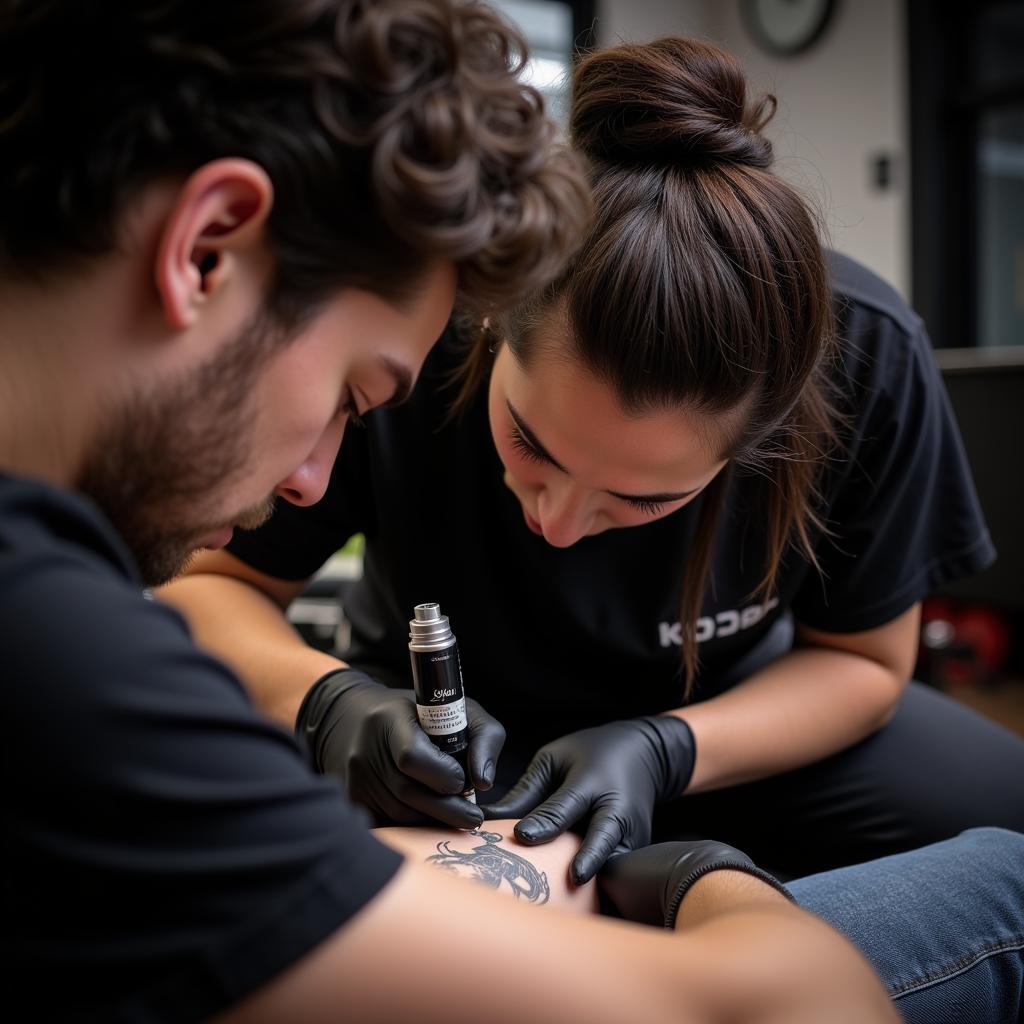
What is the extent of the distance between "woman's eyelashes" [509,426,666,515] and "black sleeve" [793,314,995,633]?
29cm

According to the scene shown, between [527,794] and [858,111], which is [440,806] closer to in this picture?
[527,794]

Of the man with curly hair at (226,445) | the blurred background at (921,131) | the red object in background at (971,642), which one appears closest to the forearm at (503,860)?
the man with curly hair at (226,445)

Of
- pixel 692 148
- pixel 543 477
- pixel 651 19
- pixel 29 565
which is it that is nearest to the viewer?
pixel 29 565

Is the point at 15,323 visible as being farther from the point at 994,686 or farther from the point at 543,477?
the point at 994,686

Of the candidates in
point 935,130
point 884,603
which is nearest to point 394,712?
point 884,603

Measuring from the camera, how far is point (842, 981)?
2.10 feet

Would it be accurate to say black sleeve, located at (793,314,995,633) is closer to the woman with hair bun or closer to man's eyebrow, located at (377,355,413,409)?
the woman with hair bun

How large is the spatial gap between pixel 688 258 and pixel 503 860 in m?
0.56

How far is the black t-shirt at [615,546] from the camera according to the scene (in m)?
1.25

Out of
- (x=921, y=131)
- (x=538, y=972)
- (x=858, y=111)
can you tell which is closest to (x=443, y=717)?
(x=538, y=972)

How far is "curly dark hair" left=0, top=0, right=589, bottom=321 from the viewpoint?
0.59m

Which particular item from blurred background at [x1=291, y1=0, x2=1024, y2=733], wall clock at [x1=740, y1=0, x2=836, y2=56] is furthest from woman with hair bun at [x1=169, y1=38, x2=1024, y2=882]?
wall clock at [x1=740, y1=0, x2=836, y2=56]

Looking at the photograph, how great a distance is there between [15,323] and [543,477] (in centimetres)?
58

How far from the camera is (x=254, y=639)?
1293 mm
